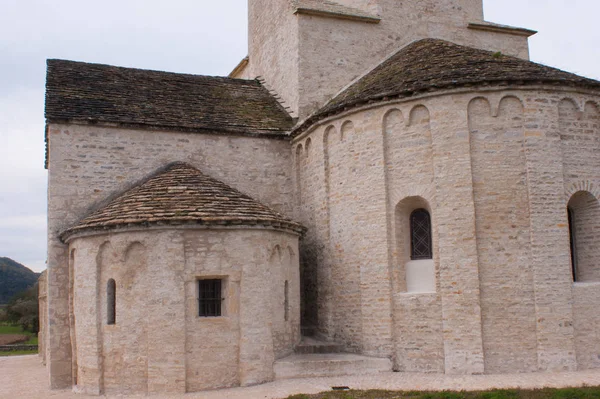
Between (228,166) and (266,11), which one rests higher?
(266,11)

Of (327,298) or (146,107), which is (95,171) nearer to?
(146,107)

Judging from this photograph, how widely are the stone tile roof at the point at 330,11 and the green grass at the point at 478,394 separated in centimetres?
1228

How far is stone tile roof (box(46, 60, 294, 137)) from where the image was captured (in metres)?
17.1

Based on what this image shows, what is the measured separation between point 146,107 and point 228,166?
2.99 meters

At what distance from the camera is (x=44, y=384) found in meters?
16.2

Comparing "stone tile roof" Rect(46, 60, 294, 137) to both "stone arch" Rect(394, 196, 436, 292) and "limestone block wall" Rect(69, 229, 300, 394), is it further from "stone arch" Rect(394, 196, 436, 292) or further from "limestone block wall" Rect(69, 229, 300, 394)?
"stone arch" Rect(394, 196, 436, 292)

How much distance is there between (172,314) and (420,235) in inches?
248

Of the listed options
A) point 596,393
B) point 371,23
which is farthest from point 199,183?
point 596,393

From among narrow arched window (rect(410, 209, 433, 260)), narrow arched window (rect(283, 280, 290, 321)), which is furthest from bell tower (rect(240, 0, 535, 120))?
narrow arched window (rect(283, 280, 290, 321))

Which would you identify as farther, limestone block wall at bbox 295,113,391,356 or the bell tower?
the bell tower

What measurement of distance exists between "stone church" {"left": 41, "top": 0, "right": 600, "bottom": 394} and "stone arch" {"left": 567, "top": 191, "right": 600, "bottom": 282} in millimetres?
34

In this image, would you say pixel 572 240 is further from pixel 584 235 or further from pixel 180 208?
pixel 180 208

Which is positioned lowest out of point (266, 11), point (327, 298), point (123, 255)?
point (327, 298)

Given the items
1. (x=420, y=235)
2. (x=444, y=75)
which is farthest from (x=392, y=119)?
(x=420, y=235)
